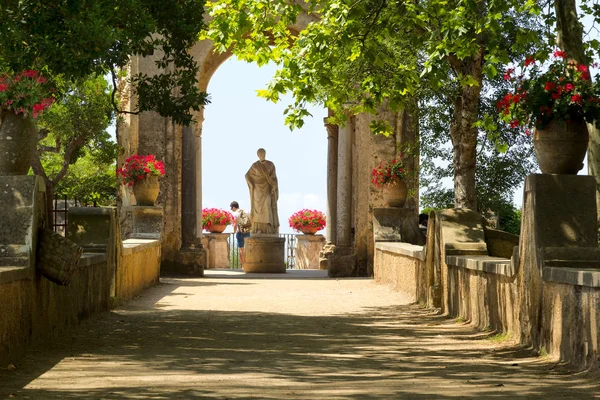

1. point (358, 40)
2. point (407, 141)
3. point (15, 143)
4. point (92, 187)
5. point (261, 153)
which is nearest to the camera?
point (15, 143)

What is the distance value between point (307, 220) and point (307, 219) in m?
0.04

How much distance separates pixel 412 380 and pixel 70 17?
4.38 metres

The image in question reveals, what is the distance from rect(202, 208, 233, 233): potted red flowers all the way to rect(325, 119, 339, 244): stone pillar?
5.14 meters

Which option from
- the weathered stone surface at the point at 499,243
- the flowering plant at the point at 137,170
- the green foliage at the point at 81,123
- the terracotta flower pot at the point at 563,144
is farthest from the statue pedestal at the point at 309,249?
the terracotta flower pot at the point at 563,144

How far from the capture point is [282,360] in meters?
8.33

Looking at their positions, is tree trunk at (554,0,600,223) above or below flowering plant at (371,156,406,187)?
above

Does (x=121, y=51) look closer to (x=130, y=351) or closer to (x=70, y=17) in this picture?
(x=70, y=17)

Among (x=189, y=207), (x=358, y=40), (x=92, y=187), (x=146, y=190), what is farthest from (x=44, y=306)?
(x=92, y=187)

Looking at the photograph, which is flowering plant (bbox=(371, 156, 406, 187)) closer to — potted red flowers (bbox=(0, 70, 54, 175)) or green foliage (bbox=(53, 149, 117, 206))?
green foliage (bbox=(53, 149, 117, 206))

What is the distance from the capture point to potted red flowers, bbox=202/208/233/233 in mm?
31266

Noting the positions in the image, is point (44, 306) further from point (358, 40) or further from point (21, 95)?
point (358, 40)

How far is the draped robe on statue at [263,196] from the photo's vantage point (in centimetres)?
2683

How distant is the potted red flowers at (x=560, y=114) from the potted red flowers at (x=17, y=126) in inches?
162

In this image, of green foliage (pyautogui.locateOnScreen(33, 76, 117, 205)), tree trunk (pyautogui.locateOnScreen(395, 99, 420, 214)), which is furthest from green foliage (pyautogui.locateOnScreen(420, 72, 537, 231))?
green foliage (pyautogui.locateOnScreen(33, 76, 117, 205))
